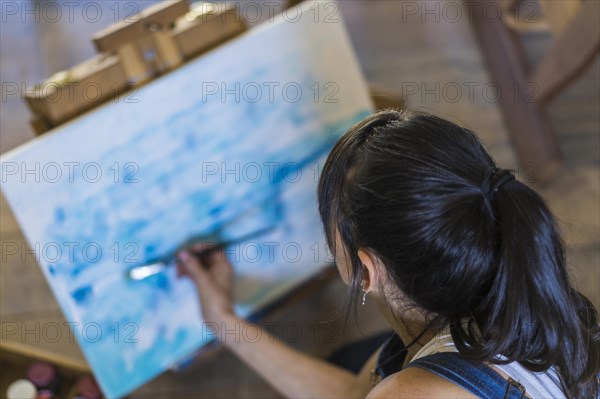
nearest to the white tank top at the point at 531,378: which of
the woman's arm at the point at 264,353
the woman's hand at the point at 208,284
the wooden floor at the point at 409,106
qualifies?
the woman's arm at the point at 264,353

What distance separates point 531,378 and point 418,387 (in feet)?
0.45

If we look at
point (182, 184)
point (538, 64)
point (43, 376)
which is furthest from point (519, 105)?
point (43, 376)

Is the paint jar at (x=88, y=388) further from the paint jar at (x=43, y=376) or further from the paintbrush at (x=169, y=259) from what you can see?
the paintbrush at (x=169, y=259)

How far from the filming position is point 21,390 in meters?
1.10

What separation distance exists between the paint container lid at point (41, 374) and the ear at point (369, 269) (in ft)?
2.03

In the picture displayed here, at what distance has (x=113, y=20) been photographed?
2166mm

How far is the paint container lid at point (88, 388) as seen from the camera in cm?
116

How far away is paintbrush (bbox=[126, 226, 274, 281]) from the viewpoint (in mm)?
1152

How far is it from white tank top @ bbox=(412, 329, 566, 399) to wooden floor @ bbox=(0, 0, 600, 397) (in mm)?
781

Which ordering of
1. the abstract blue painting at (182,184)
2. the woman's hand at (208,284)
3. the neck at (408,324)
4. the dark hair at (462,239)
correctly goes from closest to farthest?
the dark hair at (462,239), the neck at (408,324), the abstract blue painting at (182,184), the woman's hand at (208,284)

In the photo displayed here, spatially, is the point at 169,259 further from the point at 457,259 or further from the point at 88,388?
the point at 457,259

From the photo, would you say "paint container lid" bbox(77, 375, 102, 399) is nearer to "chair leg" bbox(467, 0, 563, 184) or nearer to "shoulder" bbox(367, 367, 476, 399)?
"shoulder" bbox(367, 367, 476, 399)

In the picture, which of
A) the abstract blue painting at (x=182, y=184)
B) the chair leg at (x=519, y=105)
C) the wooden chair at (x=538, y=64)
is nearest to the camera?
the abstract blue painting at (x=182, y=184)

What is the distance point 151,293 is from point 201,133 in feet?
0.97
